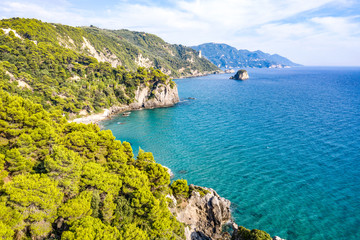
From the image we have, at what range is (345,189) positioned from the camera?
35281 millimetres

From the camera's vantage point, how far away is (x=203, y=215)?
1141 inches

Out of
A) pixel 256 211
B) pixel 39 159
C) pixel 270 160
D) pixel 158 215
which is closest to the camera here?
pixel 158 215

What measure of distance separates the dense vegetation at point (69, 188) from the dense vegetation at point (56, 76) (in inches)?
1719

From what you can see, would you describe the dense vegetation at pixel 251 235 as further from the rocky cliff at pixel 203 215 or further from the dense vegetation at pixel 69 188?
the dense vegetation at pixel 69 188

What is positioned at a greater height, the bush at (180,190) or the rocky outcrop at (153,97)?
the rocky outcrop at (153,97)

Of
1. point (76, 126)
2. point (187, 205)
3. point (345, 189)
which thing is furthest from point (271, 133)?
point (76, 126)

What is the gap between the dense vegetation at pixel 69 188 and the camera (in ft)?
54.5

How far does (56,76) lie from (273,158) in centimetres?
9103

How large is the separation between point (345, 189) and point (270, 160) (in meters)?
14.1

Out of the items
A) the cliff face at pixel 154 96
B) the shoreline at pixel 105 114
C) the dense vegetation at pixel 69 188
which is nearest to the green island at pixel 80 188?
the dense vegetation at pixel 69 188

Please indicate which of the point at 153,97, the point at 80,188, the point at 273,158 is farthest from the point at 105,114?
the point at 273,158

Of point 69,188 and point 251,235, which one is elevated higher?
point 69,188

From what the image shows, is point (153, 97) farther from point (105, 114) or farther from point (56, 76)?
point (56, 76)

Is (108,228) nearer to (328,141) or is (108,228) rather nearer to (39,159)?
(39,159)
